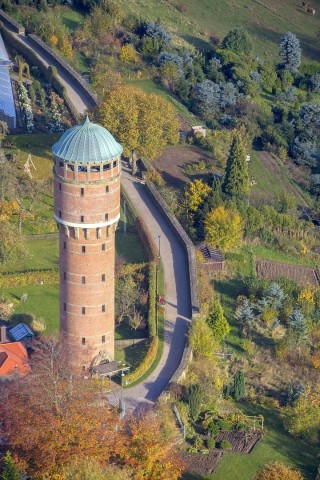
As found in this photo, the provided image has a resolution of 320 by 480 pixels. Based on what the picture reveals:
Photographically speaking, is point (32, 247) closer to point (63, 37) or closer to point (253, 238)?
point (253, 238)

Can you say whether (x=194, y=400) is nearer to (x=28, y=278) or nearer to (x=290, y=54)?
(x=28, y=278)

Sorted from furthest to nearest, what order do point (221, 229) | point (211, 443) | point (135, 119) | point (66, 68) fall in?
point (66, 68) < point (135, 119) < point (221, 229) < point (211, 443)

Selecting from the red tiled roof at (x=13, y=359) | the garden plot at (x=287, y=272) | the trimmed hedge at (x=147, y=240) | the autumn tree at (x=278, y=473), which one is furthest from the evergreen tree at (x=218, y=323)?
the autumn tree at (x=278, y=473)

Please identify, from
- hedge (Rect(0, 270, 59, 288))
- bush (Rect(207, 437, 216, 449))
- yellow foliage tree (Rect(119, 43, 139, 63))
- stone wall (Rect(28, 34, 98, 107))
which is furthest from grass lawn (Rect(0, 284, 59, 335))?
yellow foliage tree (Rect(119, 43, 139, 63))

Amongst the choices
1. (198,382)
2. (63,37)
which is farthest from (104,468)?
(63,37)

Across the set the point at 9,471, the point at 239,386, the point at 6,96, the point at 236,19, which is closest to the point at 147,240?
the point at 239,386
